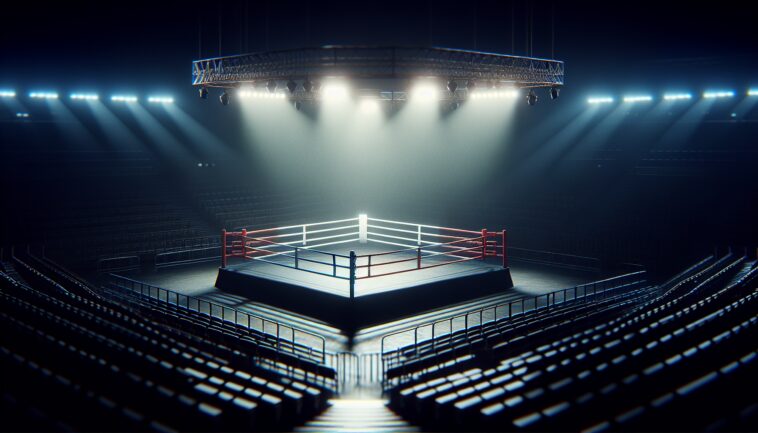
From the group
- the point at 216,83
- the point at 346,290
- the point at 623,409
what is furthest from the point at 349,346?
the point at 216,83

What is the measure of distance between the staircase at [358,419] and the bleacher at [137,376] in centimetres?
17

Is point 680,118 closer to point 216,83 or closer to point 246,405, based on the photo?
point 216,83

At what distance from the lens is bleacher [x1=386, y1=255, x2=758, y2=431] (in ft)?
18.0

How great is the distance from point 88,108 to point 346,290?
1347 cm

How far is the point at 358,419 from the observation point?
22.2ft

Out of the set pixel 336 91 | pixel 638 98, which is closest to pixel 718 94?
pixel 638 98

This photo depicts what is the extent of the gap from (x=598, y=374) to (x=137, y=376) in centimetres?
466

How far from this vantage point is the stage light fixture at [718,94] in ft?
56.6

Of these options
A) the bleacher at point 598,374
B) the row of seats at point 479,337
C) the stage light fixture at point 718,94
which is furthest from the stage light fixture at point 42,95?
the stage light fixture at point 718,94

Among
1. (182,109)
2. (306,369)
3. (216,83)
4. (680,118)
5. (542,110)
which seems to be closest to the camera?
(306,369)

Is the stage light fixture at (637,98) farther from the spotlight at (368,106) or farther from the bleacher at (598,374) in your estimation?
the bleacher at (598,374)

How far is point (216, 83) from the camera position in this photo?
1316 cm

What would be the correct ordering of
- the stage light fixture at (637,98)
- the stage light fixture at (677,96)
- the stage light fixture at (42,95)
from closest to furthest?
the stage light fixture at (677,96)
the stage light fixture at (637,98)
the stage light fixture at (42,95)

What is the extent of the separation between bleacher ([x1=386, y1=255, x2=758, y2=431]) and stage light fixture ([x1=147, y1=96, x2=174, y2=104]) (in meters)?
15.9
